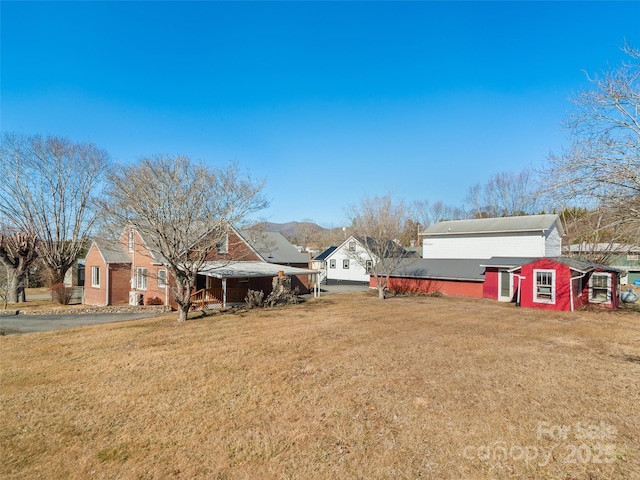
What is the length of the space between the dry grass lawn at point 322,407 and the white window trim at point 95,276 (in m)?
12.9

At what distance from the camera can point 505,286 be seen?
23922 millimetres

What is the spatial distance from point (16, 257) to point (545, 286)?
3384 cm

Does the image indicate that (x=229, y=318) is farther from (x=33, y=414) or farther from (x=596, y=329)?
(x=596, y=329)

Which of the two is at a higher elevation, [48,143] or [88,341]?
[48,143]

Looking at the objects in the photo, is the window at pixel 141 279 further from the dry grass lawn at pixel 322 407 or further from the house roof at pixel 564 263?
the house roof at pixel 564 263

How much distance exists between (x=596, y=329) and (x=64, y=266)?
33663 mm

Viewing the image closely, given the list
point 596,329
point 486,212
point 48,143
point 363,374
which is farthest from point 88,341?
point 486,212

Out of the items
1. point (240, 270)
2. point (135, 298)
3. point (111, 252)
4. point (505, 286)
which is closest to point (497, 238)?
point (505, 286)

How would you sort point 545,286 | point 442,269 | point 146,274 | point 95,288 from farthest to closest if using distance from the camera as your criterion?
point 442,269, point 95,288, point 146,274, point 545,286

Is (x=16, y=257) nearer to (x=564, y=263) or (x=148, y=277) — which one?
(x=148, y=277)

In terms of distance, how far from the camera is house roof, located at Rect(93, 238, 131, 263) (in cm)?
2253

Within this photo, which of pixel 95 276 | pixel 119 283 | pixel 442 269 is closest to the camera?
pixel 119 283

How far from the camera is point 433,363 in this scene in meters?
8.71

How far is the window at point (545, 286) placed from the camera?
1941 cm
